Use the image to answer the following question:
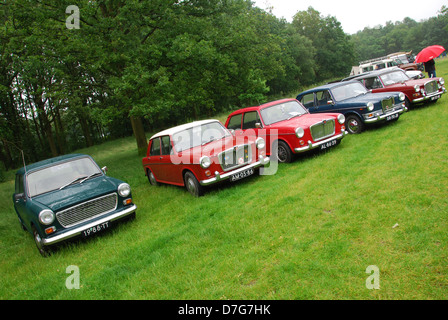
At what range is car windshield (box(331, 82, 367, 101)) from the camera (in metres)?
10.7

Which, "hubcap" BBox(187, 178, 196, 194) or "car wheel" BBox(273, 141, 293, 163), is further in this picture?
"car wheel" BBox(273, 141, 293, 163)

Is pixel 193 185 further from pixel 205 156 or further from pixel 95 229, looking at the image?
pixel 95 229

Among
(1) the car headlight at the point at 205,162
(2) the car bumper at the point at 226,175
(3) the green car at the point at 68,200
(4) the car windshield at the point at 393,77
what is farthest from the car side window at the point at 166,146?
(4) the car windshield at the point at 393,77

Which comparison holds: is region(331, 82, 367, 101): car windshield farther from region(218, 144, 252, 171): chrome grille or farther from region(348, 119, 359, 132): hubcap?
region(218, 144, 252, 171): chrome grille

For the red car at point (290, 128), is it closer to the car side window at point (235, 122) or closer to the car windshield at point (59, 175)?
the car side window at point (235, 122)

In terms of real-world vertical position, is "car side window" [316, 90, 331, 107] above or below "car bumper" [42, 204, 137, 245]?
above

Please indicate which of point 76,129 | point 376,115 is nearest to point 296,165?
point 376,115

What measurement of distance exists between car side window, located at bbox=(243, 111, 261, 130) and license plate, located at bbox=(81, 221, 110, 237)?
206 inches

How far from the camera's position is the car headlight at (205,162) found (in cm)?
698

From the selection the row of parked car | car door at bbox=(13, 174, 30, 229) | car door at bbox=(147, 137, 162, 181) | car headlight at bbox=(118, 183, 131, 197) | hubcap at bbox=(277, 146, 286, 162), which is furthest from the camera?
car door at bbox=(147, 137, 162, 181)

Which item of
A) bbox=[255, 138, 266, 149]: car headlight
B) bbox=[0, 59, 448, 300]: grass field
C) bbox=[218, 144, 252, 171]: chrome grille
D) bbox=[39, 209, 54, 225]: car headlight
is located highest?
bbox=[255, 138, 266, 149]: car headlight

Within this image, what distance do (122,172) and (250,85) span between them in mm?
8446

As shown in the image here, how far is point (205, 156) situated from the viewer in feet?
23.0

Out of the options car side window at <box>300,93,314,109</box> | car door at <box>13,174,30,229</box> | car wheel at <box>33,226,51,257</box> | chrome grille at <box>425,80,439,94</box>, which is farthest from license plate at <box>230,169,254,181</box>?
chrome grille at <box>425,80,439,94</box>
